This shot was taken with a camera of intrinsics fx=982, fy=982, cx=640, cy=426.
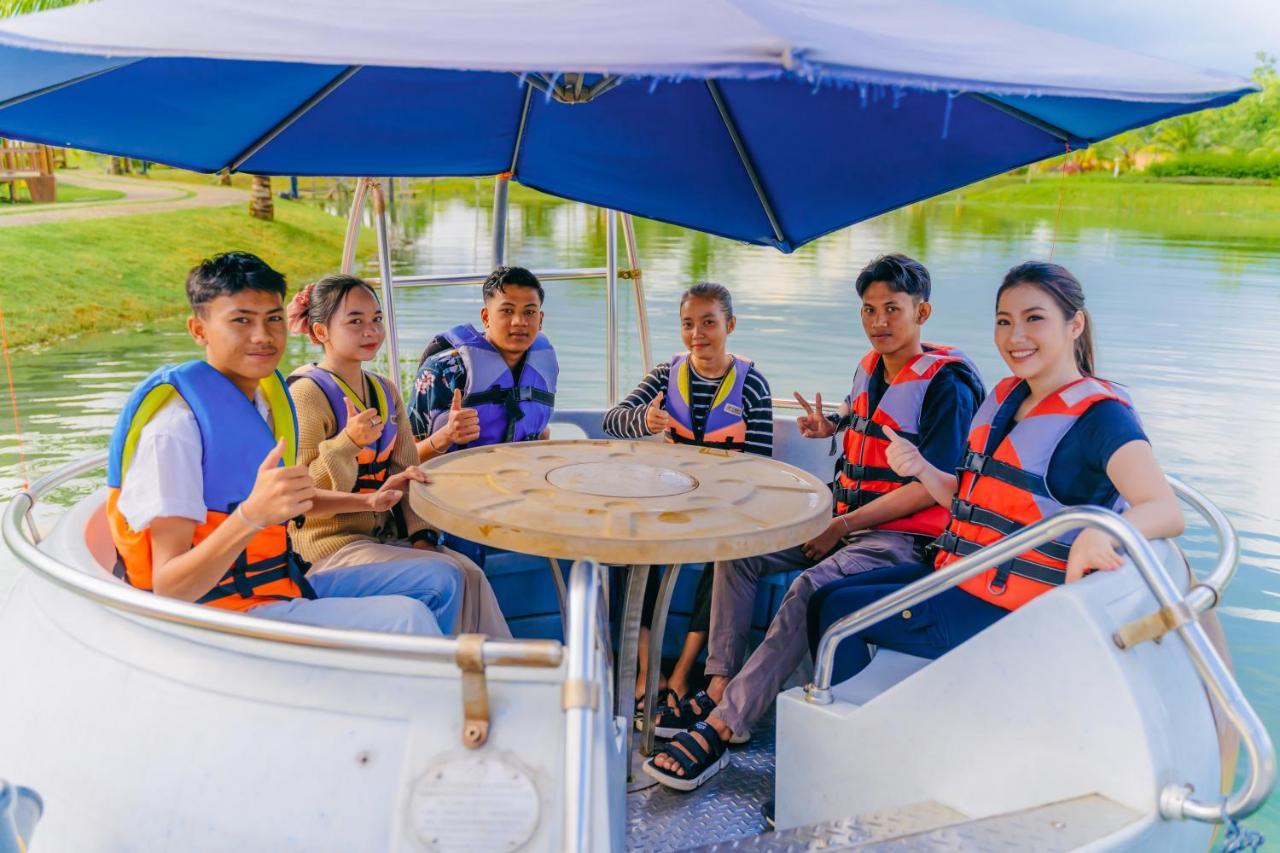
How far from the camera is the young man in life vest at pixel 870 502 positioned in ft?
8.66

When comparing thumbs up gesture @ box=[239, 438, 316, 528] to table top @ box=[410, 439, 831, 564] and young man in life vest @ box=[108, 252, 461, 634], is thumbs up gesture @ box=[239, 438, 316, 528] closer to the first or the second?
young man in life vest @ box=[108, 252, 461, 634]

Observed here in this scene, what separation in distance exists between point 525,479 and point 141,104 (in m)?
1.51

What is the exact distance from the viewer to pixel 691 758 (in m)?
2.63

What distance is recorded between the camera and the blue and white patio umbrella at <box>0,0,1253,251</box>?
1.43 meters

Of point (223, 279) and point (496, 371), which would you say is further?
point (496, 371)

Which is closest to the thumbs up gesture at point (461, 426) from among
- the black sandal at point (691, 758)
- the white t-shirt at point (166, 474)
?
the black sandal at point (691, 758)

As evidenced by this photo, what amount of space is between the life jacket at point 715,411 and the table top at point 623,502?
389mm

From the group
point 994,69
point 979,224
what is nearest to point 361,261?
point 994,69

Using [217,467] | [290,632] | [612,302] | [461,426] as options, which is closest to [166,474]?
[217,467]

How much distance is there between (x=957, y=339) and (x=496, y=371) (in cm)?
1246

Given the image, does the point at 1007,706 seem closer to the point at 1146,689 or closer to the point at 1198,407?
the point at 1146,689

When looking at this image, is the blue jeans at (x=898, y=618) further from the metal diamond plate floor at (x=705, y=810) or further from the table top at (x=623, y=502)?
the metal diamond plate floor at (x=705, y=810)

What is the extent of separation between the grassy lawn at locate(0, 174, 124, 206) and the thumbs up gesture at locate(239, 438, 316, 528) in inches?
791

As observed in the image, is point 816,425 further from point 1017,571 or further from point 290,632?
point 290,632
